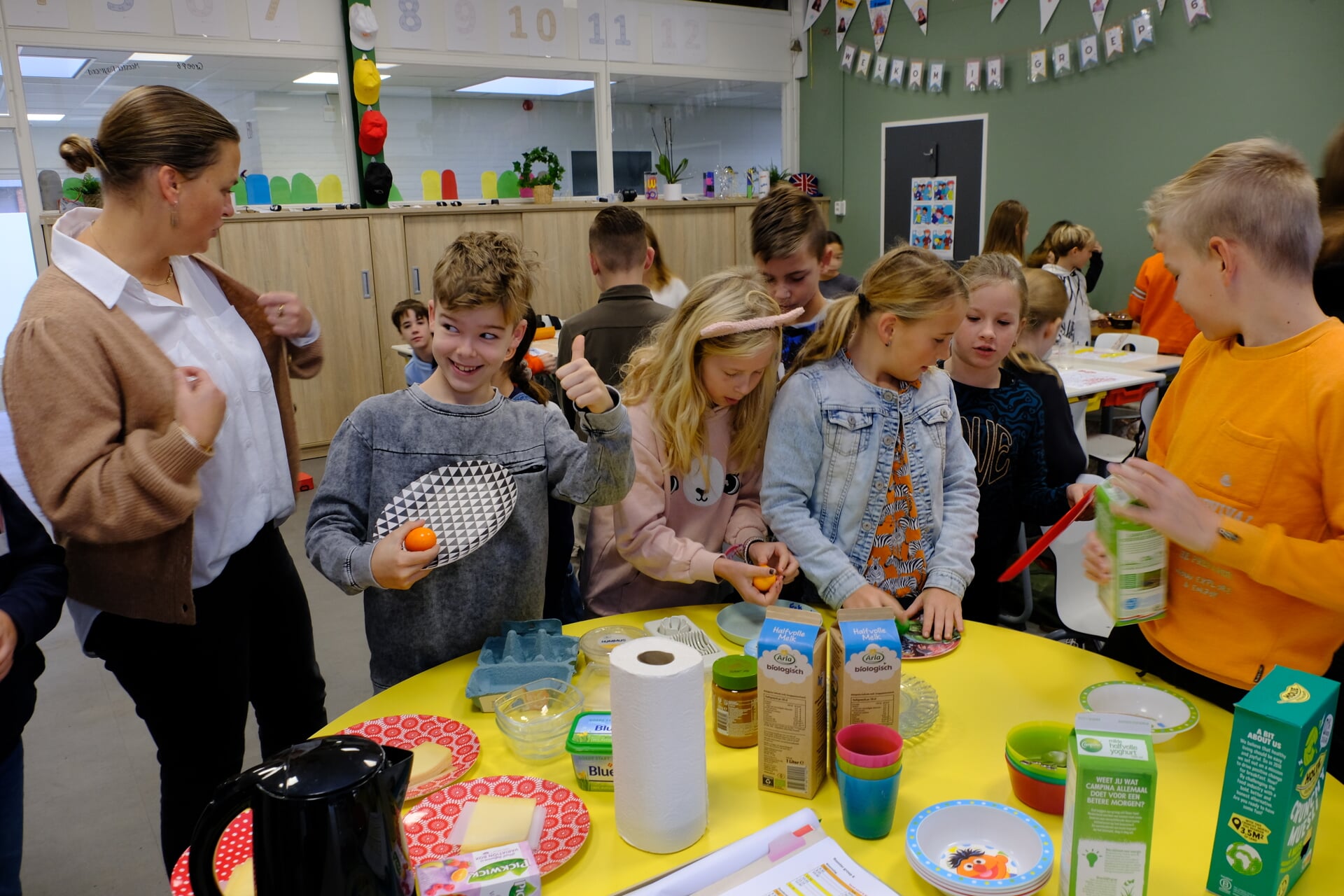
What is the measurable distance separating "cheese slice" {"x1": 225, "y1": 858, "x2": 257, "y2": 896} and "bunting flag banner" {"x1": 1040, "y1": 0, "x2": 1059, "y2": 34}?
699 cm

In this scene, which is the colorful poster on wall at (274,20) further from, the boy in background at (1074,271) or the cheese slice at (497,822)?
the cheese slice at (497,822)

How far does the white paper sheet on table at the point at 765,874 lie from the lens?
0.96 meters

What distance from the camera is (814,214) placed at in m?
2.62

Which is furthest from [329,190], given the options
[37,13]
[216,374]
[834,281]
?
[216,374]

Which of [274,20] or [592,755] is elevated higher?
[274,20]

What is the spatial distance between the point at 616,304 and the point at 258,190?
3.60 metres

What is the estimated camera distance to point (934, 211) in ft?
24.4

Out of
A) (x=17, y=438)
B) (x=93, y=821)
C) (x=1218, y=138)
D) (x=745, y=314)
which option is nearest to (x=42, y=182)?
(x=93, y=821)

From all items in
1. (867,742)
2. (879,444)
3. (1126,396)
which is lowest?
(1126,396)

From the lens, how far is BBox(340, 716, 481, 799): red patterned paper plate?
1.27 meters

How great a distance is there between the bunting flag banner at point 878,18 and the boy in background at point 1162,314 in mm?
3258

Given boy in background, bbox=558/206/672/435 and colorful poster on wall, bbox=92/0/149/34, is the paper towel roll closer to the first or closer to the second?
boy in background, bbox=558/206/672/435

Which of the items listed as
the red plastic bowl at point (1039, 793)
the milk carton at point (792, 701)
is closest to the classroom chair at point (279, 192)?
the milk carton at point (792, 701)

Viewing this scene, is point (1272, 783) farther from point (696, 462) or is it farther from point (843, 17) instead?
point (843, 17)
